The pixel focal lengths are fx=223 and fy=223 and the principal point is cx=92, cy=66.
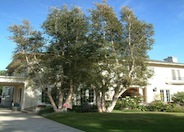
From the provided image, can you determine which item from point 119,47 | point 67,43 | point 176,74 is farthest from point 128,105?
point 176,74

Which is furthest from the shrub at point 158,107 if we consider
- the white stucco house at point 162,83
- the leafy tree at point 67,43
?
the leafy tree at point 67,43

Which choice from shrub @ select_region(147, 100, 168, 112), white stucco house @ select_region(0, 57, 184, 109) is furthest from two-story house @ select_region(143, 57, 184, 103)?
shrub @ select_region(147, 100, 168, 112)

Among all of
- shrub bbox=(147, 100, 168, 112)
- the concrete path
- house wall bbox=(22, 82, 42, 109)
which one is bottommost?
the concrete path

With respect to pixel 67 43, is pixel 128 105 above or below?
below

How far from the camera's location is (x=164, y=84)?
31188 millimetres

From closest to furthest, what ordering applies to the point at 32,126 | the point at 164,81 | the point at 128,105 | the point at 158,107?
1. the point at 32,126
2. the point at 158,107
3. the point at 128,105
4. the point at 164,81

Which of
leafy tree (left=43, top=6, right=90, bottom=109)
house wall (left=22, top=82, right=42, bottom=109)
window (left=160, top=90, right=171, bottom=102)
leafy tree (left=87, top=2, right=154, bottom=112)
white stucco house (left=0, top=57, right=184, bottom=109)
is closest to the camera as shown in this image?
leafy tree (left=43, top=6, right=90, bottom=109)

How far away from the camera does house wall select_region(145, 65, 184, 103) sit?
98.8 feet

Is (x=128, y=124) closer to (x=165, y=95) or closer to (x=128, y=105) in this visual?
(x=128, y=105)

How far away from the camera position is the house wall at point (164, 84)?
30103mm

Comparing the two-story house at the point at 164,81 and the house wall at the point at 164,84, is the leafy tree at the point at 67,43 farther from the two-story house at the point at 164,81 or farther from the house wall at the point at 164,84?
the house wall at the point at 164,84

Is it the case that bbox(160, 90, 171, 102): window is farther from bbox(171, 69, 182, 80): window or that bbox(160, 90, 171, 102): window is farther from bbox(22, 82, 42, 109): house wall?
bbox(22, 82, 42, 109): house wall

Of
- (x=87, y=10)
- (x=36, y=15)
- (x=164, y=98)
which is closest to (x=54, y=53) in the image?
(x=36, y=15)

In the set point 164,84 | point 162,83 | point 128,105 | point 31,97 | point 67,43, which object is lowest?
point 128,105
